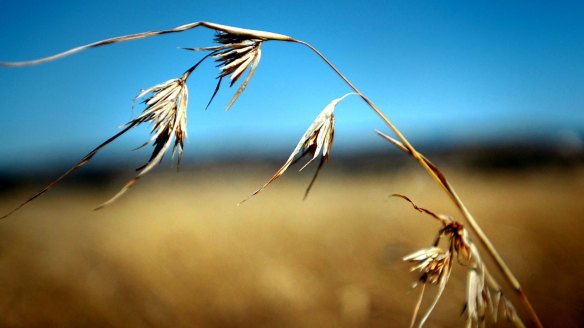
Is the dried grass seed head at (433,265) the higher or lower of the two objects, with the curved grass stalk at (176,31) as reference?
lower

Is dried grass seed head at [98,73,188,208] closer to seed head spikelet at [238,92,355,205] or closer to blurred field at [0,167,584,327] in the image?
seed head spikelet at [238,92,355,205]

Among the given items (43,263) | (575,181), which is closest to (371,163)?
(575,181)

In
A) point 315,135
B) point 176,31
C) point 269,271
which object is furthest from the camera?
point 269,271

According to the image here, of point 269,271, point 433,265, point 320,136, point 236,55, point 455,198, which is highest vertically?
point 236,55

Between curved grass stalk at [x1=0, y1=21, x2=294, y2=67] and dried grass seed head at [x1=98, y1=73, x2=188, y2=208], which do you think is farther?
dried grass seed head at [x1=98, y1=73, x2=188, y2=208]

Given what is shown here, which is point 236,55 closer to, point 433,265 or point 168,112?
point 168,112

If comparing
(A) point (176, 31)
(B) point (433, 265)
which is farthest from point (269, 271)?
(A) point (176, 31)

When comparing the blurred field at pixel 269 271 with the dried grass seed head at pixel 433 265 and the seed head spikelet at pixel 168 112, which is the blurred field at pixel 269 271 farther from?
the seed head spikelet at pixel 168 112

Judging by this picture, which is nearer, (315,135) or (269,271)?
(315,135)

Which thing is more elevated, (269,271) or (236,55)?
(236,55)

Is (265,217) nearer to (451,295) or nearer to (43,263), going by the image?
(43,263)

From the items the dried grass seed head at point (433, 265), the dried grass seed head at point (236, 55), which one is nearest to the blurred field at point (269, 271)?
the dried grass seed head at point (433, 265)

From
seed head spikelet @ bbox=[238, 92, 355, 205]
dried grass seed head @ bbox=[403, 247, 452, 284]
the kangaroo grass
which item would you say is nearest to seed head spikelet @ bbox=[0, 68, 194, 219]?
the kangaroo grass
